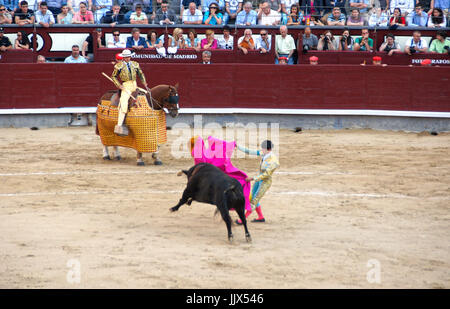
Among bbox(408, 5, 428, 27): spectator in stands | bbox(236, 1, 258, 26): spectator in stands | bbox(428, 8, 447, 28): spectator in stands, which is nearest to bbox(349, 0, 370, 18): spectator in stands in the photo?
bbox(408, 5, 428, 27): spectator in stands

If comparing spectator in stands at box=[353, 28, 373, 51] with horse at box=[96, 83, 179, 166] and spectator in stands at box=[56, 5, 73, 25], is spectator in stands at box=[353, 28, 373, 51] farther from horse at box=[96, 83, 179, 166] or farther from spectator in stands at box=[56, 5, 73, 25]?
spectator in stands at box=[56, 5, 73, 25]

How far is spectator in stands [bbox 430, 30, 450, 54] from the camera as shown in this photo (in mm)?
15570

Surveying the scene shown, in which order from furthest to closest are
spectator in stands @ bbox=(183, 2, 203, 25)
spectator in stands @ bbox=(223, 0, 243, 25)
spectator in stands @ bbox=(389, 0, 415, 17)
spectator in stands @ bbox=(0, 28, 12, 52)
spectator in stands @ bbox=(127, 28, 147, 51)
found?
1. spectator in stands @ bbox=(389, 0, 415, 17)
2. spectator in stands @ bbox=(223, 0, 243, 25)
3. spectator in stands @ bbox=(183, 2, 203, 25)
4. spectator in stands @ bbox=(127, 28, 147, 51)
5. spectator in stands @ bbox=(0, 28, 12, 52)

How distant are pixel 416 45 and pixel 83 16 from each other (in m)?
7.17

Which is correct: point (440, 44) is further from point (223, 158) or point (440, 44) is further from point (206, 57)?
point (223, 158)

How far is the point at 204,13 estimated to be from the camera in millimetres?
16375

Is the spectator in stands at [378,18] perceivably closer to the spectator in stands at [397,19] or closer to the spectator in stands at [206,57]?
the spectator in stands at [397,19]

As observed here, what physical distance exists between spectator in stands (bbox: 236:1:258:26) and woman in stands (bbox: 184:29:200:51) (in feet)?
3.33

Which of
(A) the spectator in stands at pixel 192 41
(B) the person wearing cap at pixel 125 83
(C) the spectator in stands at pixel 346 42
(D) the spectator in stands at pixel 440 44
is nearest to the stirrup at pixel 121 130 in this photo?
(B) the person wearing cap at pixel 125 83

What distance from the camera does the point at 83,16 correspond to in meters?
16.0

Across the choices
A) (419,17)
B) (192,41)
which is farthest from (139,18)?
(419,17)

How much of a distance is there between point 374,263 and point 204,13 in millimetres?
10478

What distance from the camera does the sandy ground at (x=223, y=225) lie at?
21.4 feet
